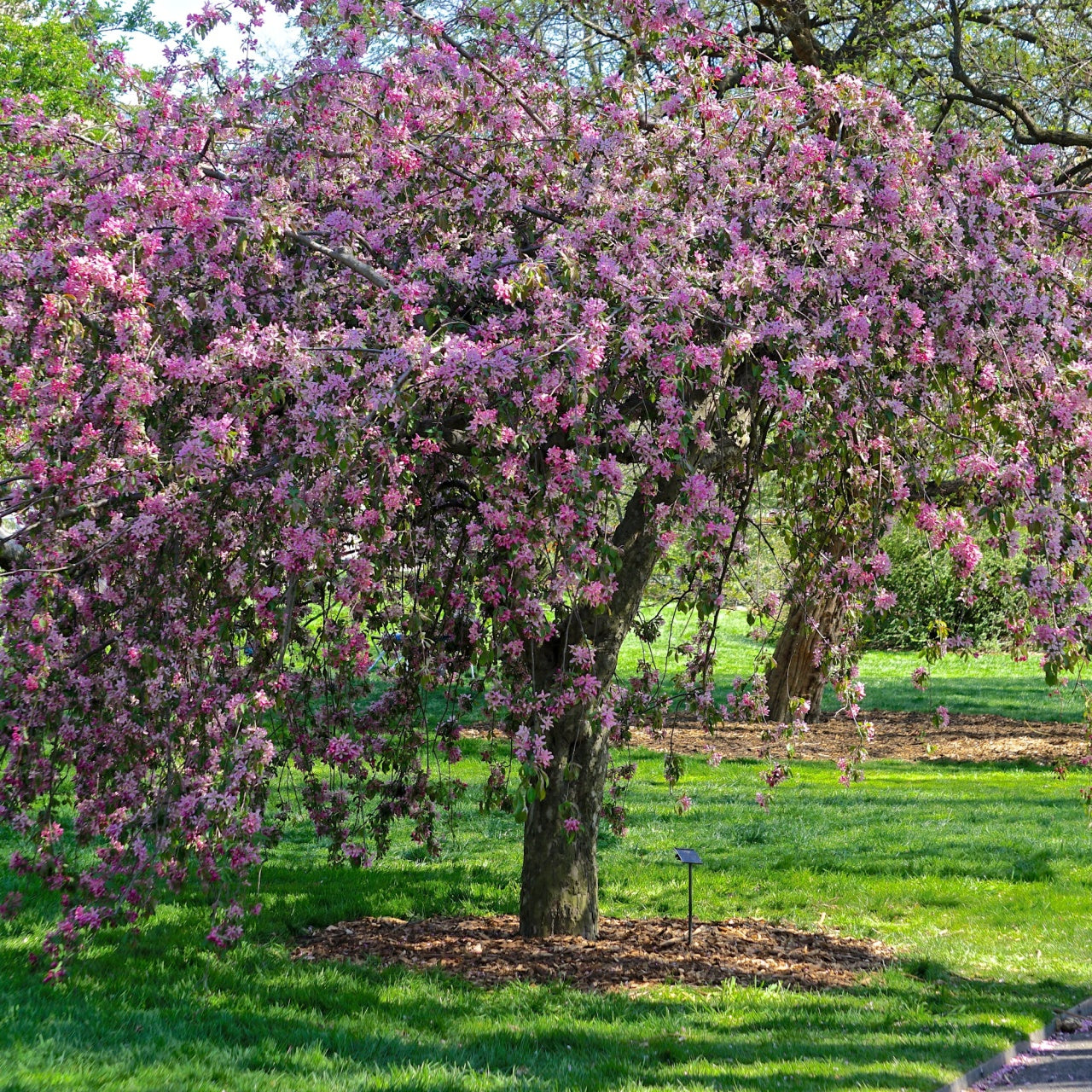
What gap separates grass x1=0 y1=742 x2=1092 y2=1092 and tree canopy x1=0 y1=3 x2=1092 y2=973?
58 cm

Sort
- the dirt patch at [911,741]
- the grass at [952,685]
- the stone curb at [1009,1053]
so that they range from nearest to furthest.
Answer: the stone curb at [1009,1053]
the dirt patch at [911,741]
the grass at [952,685]

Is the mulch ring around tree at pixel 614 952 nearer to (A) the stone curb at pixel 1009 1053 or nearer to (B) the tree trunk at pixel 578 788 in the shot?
(B) the tree trunk at pixel 578 788

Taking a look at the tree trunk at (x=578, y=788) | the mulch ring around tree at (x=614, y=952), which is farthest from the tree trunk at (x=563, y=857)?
the mulch ring around tree at (x=614, y=952)

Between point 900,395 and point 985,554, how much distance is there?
513 inches

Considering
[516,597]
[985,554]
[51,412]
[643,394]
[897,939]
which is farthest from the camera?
[985,554]

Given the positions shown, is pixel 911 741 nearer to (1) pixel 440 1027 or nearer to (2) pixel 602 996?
(2) pixel 602 996

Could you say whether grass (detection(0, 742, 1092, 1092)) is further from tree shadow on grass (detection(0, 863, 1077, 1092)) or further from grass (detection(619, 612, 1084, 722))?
grass (detection(619, 612, 1084, 722))

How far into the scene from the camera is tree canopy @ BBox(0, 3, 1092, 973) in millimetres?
4477

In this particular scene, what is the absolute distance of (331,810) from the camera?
670 cm

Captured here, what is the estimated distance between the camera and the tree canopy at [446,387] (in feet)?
14.7

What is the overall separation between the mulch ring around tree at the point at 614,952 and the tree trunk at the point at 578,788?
7.4 inches

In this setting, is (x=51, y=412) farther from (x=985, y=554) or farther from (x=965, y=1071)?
(x=985, y=554)

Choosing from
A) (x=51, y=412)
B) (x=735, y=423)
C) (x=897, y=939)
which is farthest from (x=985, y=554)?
(x=51, y=412)

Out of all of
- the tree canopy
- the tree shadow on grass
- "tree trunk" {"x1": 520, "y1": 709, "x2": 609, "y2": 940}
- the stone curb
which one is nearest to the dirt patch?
"tree trunk" {"x1": 520, "y1": 709, "x2": 609, "y2": 940}
